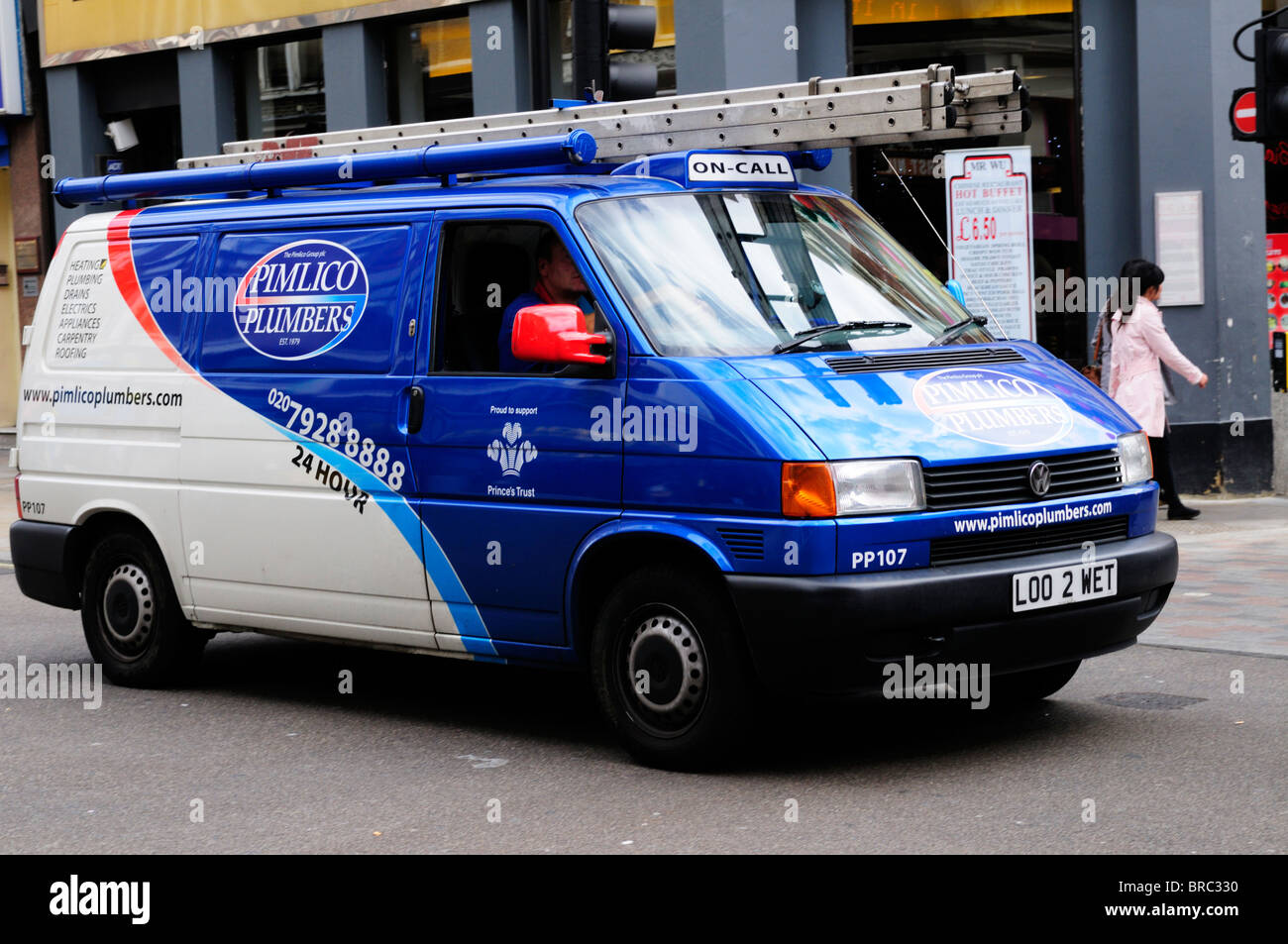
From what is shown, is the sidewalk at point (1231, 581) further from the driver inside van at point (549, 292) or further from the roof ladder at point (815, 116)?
the driver inside van at point (549, 292)

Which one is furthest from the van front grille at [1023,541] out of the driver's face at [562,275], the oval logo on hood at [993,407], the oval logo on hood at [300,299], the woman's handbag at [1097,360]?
the woman's handbag at [1097,360]

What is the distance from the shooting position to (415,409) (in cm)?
677

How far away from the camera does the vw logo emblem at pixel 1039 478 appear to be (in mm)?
6027

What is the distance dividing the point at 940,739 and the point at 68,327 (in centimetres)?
450

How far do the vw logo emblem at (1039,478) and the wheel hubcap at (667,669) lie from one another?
1.24 meters

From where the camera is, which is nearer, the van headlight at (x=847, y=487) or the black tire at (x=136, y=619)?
the van headlight at (x=847, y=487)

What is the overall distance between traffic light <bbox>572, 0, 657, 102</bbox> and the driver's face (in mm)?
4329

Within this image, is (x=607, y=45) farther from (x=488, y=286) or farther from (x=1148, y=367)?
(x=1148, y=367)

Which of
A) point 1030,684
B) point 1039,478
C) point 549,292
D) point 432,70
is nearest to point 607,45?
point 549,292

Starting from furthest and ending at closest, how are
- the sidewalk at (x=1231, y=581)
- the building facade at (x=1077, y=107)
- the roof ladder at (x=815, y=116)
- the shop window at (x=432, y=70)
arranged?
the shop window at (x=432, y=70) → the building facade at (x=1077, y=107) → the sidewalk at (x=1231, y=581) → the roof ladder at (x=815, y=116)

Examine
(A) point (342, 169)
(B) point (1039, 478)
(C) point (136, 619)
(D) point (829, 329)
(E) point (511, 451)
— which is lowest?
(C) point (136, 619)

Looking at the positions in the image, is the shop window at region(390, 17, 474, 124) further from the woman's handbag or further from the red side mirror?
the red side mirror

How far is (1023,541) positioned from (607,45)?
576cm
